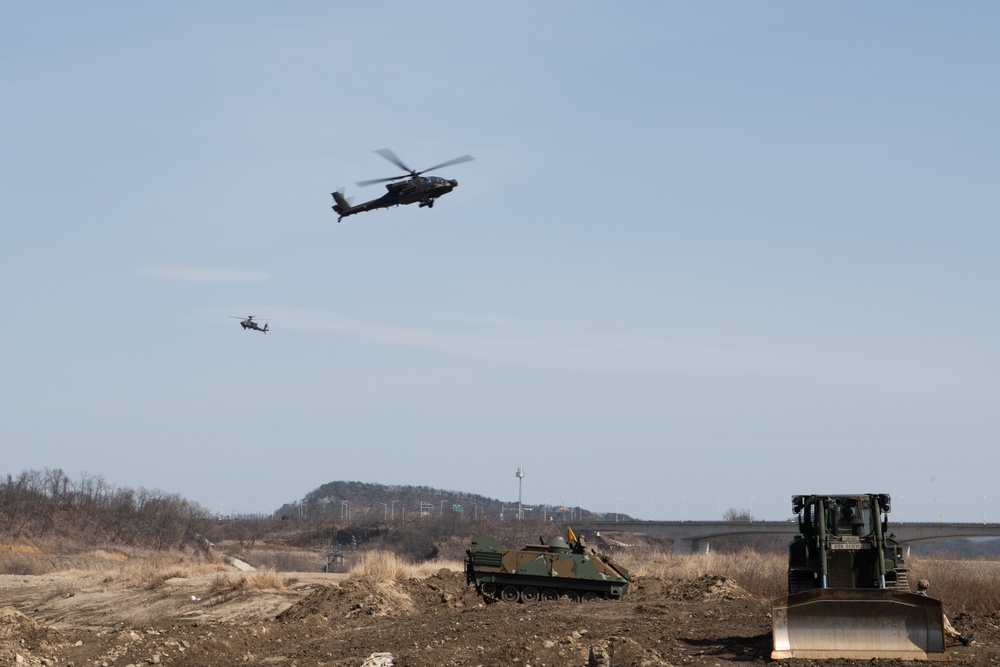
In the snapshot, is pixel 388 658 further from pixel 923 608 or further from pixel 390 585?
pixel 390 585

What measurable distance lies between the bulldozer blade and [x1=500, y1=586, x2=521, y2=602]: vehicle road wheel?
1410 cm

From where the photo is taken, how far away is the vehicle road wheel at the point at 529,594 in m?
31.8

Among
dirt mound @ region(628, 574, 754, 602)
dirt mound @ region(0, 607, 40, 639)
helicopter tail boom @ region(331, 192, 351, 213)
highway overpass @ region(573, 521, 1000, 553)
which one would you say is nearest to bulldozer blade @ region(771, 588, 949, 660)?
dirt mound @ region(628, 574, 754, 602)

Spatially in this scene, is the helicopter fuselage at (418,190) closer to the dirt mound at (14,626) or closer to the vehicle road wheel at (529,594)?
the vehicle road wheel at (529,594)

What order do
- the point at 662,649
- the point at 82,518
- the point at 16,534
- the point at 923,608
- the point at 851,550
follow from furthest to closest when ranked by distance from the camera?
the point at 82,518, the point at 16,534, the point at 851,550, the point at 662,649, the point at 923,608

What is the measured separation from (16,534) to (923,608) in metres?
84.6

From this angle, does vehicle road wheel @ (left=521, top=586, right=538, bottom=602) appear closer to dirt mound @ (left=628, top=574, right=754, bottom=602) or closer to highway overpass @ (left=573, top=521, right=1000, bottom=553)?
→ dirt mound @ (left=628, top=574, right=754, bottom=602)

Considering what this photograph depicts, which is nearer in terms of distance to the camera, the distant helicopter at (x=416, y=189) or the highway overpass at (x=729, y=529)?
the distant helicopter at (x=416, y=189)

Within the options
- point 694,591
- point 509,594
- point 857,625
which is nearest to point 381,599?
point 509,594

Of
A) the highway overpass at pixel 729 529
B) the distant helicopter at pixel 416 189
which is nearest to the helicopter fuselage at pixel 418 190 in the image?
the distant helicopter at pixel 416 189

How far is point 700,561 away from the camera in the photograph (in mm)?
49875

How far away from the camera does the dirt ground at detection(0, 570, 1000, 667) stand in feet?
65.7

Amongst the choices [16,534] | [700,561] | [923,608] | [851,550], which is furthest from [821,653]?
[16,534]

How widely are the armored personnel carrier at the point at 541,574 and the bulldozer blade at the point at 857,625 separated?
13.2m
